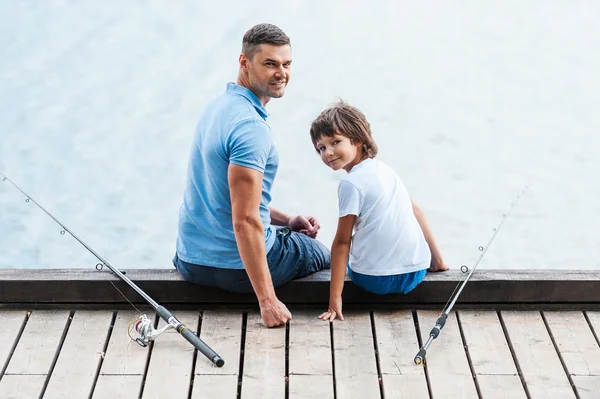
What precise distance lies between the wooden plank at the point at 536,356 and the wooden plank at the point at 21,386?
1203 millimetres

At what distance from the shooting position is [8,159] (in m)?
7.23

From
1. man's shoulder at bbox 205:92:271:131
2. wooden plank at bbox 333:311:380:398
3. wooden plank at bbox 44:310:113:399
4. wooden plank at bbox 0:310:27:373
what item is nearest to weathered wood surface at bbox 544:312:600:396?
wooden plank at bbox 333:311:380:398

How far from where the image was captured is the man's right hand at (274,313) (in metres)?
2.58

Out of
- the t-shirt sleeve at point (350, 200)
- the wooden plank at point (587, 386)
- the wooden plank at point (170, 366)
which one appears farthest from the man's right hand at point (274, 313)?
the wooden plank at point (587, 386)

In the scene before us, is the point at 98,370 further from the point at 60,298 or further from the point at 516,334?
the point at 516,334

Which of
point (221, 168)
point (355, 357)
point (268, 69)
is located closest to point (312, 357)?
point (355, 357)

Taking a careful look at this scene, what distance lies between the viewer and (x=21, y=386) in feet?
7.68

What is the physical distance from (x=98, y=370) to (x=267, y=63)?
0.92 metres

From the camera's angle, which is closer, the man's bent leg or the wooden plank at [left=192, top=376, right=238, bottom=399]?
the wooden plank at [left=192, top=376, right=238, bottom=399]

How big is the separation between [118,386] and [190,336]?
0.23 metres

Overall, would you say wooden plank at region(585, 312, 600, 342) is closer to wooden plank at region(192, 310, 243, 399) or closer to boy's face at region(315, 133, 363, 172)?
boy's face at region(315, 133, 363, 172)

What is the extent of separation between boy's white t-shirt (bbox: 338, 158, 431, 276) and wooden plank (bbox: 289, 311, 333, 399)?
0.67ft

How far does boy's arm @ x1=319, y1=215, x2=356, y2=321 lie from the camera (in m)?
2.63

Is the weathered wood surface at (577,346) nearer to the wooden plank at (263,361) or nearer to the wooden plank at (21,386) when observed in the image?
the wooden plank at (263,361)
